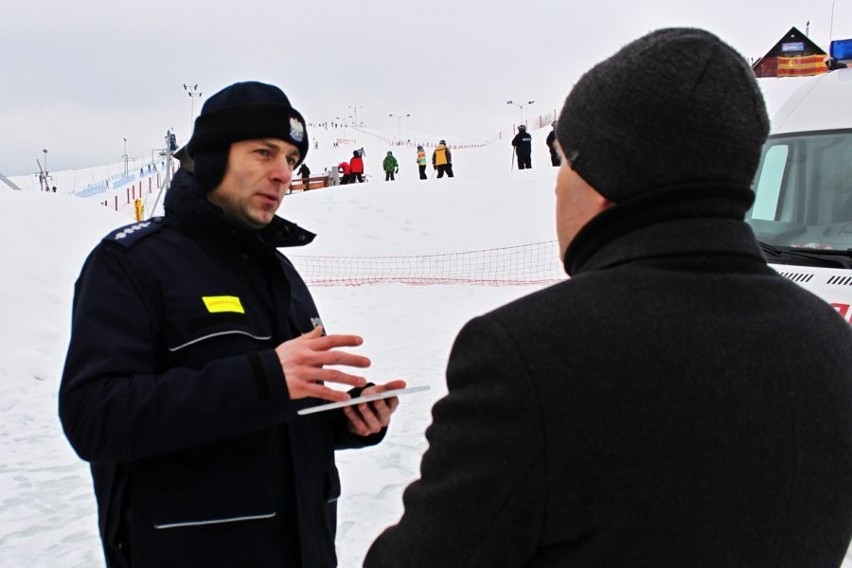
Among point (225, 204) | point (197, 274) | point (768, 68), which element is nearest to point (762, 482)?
point (197, 274)

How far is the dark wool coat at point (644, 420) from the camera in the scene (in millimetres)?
948

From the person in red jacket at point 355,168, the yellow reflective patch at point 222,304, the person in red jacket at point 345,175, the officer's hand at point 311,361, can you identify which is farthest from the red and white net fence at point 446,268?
the person in red jacket at point 345,175

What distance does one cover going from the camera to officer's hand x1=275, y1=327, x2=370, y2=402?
5.75 ft

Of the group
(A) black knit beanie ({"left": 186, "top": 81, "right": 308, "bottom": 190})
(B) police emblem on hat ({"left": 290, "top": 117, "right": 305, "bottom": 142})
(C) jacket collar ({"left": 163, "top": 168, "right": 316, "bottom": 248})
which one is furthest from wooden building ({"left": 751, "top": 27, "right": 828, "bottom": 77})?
(C) jacket collar ({"left": 163, "top": 168, "right": 316, "bottom": 248})

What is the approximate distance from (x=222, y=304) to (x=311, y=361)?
1.09ft

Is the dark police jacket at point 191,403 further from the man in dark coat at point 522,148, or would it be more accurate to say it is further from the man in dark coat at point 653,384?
the man in dark coat at point 522,148

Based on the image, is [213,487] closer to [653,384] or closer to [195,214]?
[195,214]

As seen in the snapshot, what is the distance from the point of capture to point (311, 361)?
1.76m

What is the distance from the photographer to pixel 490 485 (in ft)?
3.17

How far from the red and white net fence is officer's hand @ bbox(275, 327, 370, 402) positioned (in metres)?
11.0

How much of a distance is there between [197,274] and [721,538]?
4.78ft

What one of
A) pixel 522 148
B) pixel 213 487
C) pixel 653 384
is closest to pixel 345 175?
pixel 522 148

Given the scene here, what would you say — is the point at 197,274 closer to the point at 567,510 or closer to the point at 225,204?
the point at 225,204

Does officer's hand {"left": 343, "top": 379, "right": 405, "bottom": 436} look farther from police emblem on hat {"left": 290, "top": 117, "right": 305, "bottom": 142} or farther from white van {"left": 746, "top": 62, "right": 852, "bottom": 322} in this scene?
white van {"left": 746, "top": 62, "right": 852, "bottom": 322}
